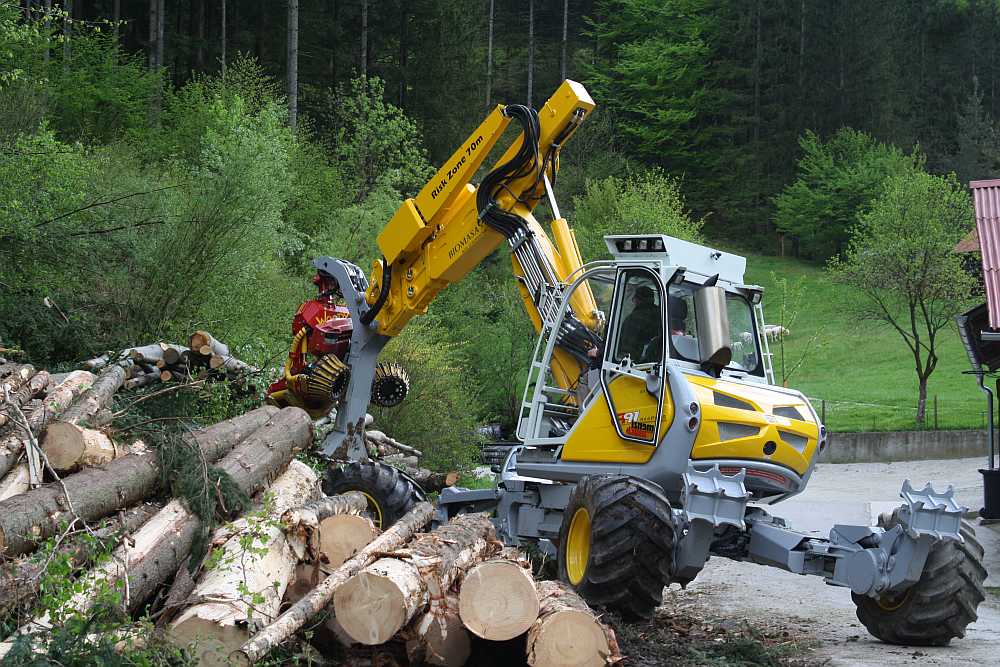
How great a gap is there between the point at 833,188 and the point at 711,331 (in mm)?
53131

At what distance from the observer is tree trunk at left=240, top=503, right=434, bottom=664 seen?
6664 millimetres

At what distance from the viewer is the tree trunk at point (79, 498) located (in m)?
7.47

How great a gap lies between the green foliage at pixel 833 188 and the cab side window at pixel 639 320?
165ft

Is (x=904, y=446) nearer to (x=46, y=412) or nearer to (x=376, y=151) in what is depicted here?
(x=376, y=151)

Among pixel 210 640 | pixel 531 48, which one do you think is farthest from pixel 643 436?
pixel 531 48

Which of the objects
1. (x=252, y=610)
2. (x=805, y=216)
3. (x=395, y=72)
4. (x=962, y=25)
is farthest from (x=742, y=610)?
(x=962, y=25)

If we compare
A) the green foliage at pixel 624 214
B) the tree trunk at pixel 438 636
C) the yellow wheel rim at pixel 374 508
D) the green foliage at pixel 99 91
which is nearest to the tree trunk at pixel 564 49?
the green foliage at pixel 624 214

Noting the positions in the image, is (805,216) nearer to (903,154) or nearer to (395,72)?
(903,154)

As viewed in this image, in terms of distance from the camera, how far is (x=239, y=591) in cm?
726

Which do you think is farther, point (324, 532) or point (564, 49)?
point (564, 49)

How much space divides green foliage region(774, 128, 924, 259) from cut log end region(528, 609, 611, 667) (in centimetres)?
5383

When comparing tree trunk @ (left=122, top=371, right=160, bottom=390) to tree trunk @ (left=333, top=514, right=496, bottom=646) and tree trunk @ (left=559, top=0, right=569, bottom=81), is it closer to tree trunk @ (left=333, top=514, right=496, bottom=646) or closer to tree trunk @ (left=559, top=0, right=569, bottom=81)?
tree trunk @ (left=333, top=514, right=496, bottom=646)

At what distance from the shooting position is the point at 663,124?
6594 centimetres

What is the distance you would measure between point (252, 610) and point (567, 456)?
4.41 m
